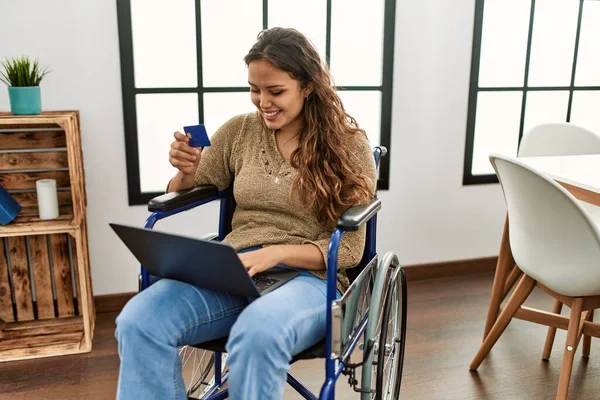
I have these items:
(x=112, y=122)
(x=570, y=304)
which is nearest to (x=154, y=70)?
(x=112, y=122)

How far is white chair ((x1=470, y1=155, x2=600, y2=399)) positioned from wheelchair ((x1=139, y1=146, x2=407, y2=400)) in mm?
384

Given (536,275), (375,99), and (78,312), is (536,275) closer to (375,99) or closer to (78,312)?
(375,99)

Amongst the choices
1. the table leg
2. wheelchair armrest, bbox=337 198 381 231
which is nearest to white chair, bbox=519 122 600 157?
the table leg

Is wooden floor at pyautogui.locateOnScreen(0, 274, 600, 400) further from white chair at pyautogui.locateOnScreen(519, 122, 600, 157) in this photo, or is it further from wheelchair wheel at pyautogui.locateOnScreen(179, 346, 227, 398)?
white chair at pyautogui.locateOnScreen(519, 122, 600, 157)

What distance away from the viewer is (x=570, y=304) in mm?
1720

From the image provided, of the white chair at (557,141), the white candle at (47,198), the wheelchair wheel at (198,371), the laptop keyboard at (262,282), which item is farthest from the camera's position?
the white chair at (557,141)

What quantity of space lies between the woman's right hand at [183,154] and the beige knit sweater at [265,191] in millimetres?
31

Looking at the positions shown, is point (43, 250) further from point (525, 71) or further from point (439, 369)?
point (525, 71)

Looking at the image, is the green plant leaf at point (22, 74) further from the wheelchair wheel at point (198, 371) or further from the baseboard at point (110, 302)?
the wheelchair wheel at point (198, 371)

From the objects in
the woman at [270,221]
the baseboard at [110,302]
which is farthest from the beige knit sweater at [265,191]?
the baseboard at [110,302]

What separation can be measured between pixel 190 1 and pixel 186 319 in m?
1.50

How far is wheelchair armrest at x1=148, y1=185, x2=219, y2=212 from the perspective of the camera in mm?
1446

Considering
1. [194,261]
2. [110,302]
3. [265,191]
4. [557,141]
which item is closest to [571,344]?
[557,141]

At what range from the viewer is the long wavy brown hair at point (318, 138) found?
57.2 inches
